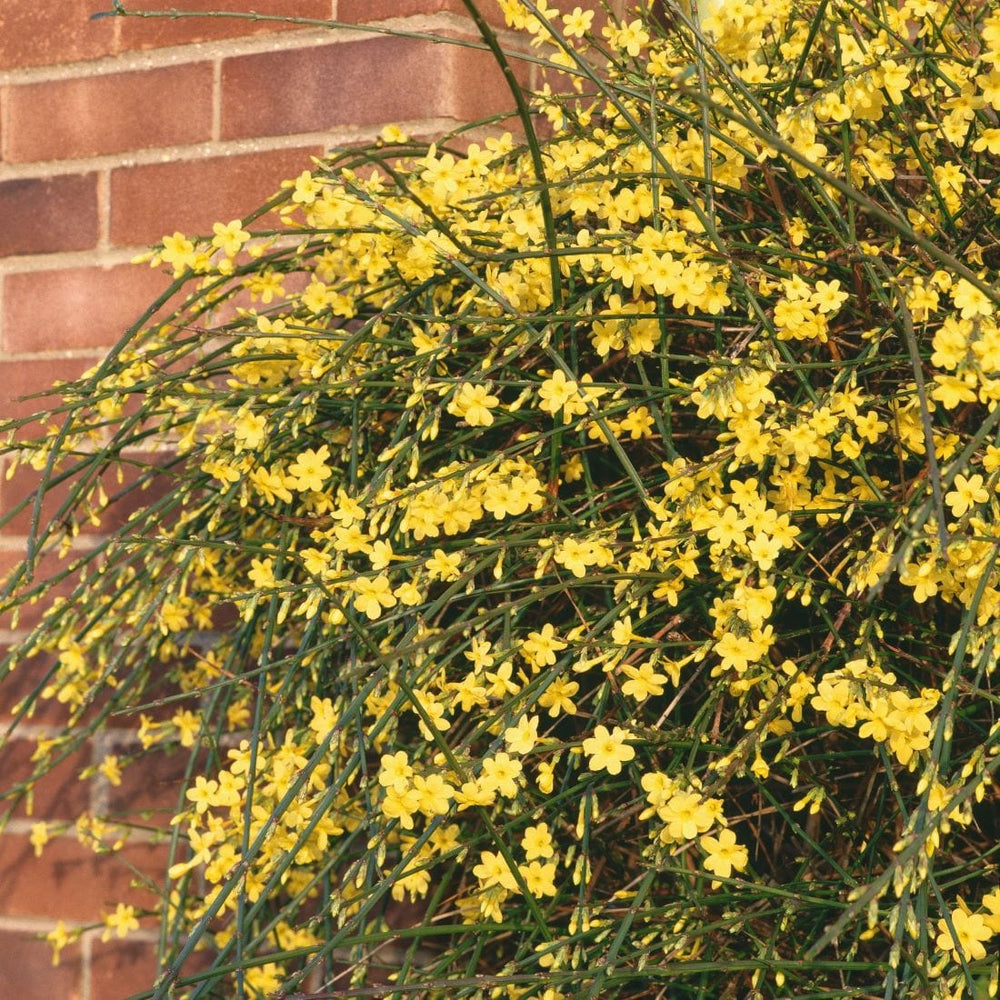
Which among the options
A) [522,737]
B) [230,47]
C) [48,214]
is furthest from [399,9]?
[522,737]

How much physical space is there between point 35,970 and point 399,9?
1149 millimetres

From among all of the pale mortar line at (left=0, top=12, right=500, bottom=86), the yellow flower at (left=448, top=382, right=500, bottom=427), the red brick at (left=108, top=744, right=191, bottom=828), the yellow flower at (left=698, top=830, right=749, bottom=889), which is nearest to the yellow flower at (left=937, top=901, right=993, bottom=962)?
the yellow flower at (left=698, top=830, right=749, bottom=889)

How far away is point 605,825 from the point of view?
1.11 meters

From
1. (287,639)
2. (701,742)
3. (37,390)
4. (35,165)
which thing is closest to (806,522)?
(701,742)

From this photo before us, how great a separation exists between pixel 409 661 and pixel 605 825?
21 centimetres

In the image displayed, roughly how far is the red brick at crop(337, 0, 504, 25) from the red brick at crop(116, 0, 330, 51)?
0.03 meters

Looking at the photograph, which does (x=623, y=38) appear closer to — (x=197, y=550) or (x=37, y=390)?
(x=197, y=550)

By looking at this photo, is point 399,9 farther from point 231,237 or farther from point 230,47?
point 231,237

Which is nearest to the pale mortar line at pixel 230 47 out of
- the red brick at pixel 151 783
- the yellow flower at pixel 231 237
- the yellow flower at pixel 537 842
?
the yellow flower at pixel 231 237

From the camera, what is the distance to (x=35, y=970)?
1.60 metres

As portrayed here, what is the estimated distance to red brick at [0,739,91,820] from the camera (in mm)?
1603

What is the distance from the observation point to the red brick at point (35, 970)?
1.59 meters

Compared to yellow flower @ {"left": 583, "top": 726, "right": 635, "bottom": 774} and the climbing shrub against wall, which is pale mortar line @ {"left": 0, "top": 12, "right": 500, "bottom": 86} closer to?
the climbing shrub against wall

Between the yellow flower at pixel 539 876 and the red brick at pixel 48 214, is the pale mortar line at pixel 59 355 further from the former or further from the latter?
the yellow flower at pixel 539 876
